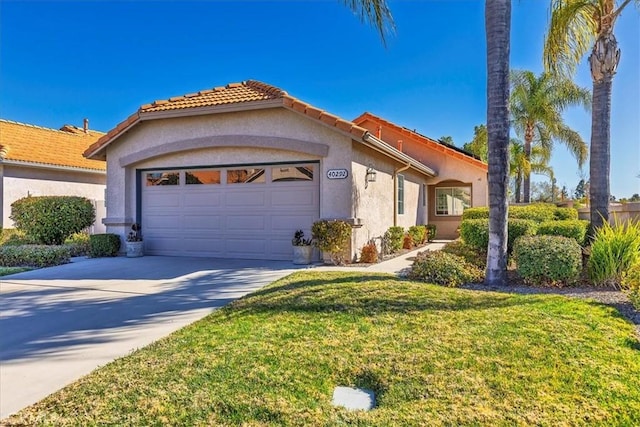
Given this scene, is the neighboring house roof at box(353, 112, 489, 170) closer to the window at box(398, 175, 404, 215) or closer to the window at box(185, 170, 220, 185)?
the window at box(398, 175, 404, 215)

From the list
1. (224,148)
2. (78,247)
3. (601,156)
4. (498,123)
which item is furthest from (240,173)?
(601,156)

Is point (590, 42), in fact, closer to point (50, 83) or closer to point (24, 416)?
point (24, 416)

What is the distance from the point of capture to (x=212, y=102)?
1126 centimetres

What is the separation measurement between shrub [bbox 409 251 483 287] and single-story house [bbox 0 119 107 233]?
16.3m

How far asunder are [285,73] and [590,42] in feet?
36.1

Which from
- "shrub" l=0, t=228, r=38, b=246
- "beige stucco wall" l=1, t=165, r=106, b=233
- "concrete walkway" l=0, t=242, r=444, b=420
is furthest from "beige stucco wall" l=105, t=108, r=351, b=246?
"beige stucco wall" l=1, t=165, r=106, b=233

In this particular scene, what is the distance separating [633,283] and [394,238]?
7.63 m

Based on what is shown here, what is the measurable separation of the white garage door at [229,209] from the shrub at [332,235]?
86 centimetres

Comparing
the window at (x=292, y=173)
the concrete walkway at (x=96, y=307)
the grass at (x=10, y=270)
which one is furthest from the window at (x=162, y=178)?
the grass at (x=10, y=270)

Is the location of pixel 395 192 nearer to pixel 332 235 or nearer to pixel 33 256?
pixel 332 235

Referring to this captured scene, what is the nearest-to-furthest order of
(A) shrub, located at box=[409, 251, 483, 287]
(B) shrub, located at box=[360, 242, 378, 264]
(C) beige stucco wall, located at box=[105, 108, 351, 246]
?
(A) shrub, located at box=[409, 251, 483, 287] < (C) beige stucco wall, located at box=[105, 108, 351, 246] < (B) shrub, located at box=[360, 242, 378, 264]

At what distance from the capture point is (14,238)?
14.4m

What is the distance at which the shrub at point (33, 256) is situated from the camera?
10867 millimetres

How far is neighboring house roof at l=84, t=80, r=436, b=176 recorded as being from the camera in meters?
9.98
